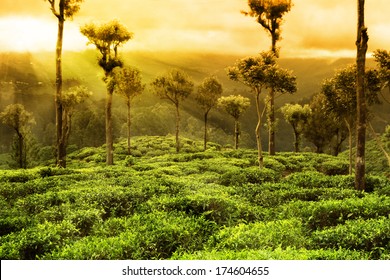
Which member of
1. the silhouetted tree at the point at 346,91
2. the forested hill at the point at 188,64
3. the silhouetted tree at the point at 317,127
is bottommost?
the silhouetted tree at the point at 317,127

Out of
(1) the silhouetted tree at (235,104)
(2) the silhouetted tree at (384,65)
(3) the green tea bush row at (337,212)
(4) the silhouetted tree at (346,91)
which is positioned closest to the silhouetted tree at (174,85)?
(1) the silhouetted tree at (235,104)

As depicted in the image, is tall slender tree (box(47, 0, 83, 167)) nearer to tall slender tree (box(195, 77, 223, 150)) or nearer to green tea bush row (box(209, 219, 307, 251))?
green tea bush row (box(209, 219, 307, 251))

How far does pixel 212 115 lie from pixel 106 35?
245 feet

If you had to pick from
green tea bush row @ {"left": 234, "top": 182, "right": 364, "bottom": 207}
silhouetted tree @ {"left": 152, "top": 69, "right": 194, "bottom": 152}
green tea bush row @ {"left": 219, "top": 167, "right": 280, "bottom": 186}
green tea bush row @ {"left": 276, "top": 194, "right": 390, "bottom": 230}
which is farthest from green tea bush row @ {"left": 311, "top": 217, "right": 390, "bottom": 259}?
silhouetted tree @ {"left": 152, "top": 69, "right": 194, "bottom": 152}

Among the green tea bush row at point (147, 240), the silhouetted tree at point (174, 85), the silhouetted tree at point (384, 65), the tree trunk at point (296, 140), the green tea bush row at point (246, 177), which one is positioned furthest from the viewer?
the tree trunk at point (296, 140)

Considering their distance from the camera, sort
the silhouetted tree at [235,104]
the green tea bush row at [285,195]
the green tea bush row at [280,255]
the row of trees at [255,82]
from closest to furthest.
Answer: the green tea bush row at [280,255]
the green tea bush row at [285,195]
the row of trees at [255,82]
the silhouetted tree at [235,104]

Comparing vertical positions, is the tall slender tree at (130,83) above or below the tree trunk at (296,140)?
above

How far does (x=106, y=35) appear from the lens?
3175cm

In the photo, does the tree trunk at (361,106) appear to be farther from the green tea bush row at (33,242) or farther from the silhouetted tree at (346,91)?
the green tea bush row at (33,242)

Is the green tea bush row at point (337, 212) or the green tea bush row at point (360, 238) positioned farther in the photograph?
the green tea bush row at point (337, 212)

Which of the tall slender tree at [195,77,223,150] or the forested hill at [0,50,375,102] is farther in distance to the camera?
the tall slender tree at [195,77,223,150]

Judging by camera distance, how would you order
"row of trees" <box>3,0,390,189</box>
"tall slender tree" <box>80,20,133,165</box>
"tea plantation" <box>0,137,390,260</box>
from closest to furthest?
"tea plantation" <box>0,137,390,260</box>
"row of trees" <box>3,0,390,189</box>
"tall slender tree" <box>80,20,133,165</box>

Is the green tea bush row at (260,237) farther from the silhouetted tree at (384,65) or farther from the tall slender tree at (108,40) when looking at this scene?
the tall slender tree at (108,40)
